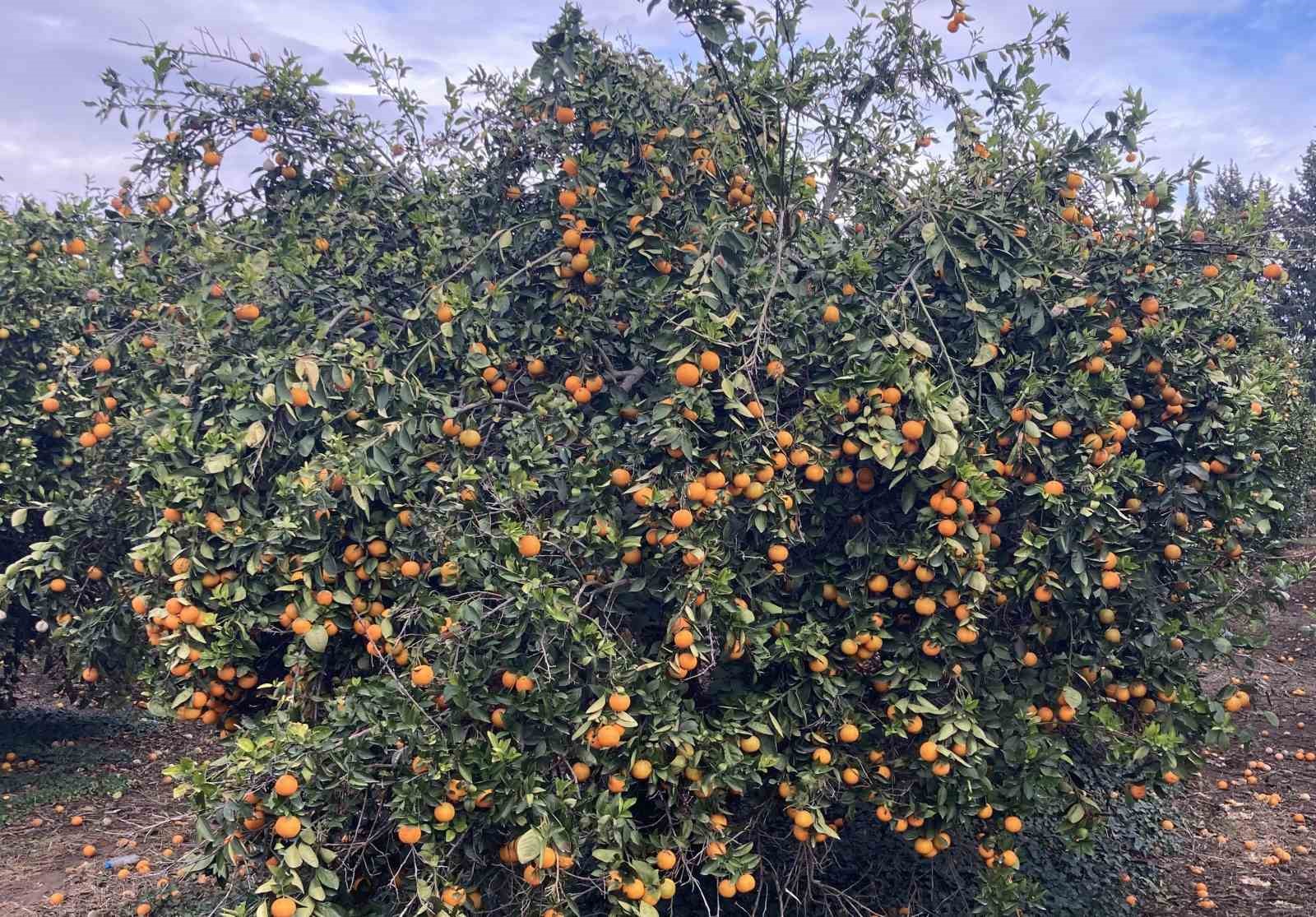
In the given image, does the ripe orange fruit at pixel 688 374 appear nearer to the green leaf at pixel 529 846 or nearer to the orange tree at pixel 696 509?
the orange tree at pixel 696 509

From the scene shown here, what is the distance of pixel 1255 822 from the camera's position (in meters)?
5.57

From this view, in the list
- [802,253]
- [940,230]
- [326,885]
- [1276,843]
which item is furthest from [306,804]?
[1276,843]

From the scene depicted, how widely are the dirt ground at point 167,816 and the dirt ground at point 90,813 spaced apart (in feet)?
0.03

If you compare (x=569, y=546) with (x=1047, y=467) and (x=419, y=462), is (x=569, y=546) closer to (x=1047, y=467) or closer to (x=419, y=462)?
(x=419, y=462)

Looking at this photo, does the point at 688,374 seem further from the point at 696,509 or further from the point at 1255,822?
the point at 1255,822

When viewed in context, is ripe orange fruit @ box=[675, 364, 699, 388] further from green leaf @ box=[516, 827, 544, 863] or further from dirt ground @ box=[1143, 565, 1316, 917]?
dirt ground @ box=[1143, 565, 1316, 917]

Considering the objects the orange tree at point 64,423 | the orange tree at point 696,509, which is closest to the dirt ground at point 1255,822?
the orange tree at point 696,509

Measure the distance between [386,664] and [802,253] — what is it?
2054 millimetres

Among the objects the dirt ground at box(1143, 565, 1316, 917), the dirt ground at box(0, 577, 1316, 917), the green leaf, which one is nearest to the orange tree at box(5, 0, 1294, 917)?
the green leaf

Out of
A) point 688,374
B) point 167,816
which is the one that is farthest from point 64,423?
point 688,374

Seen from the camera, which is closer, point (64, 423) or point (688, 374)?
point (688, 374)

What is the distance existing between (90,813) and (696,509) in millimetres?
5277

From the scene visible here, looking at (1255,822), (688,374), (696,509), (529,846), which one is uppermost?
(688,374)

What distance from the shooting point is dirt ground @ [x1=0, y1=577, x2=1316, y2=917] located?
4583mm
